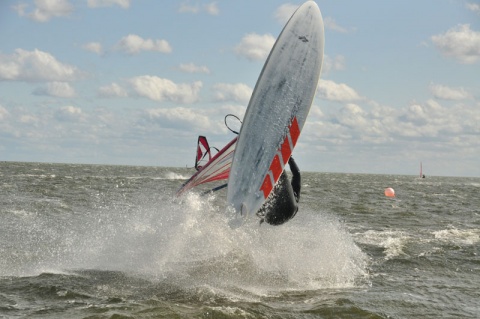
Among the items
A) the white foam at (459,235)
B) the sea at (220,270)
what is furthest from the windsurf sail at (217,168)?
the white foam at (459,235)

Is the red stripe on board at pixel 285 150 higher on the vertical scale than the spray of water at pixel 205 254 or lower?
higher

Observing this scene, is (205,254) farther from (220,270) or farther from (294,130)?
(294,130)

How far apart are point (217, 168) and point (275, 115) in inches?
83.2

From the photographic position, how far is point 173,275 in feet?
32.4

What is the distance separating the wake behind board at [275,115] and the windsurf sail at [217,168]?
1.24 m

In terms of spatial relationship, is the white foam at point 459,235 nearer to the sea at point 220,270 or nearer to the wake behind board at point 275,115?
the sea at point 220,270

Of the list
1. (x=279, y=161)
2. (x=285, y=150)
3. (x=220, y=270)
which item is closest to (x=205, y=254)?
(x=220, y=270)

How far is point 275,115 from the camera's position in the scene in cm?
930

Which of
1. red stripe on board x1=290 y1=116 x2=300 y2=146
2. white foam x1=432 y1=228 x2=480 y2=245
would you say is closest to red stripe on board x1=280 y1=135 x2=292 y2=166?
red stripe on board x1=290 y1=116 x2=300 y2=146

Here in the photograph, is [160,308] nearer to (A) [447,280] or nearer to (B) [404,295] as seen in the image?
(B) [404,295]

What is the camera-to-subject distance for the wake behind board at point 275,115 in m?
9.22

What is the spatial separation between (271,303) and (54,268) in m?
4.22

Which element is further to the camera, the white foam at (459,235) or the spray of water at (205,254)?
the white foam at (459,235)

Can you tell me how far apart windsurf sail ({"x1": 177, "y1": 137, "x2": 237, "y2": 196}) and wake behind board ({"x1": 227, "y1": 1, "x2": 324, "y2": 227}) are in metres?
1.24
